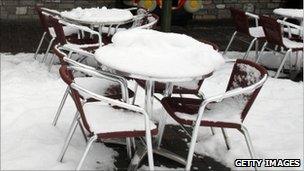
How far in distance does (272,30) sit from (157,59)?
9.66 feet

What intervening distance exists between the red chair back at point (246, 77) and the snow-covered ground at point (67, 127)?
577 millimetres

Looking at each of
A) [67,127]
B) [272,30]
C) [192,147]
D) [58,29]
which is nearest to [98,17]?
[58,29]

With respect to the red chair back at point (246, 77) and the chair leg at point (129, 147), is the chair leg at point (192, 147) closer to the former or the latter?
the red chair back at point (246, 77)

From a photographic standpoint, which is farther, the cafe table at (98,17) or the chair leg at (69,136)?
the cafe table at (98,17)

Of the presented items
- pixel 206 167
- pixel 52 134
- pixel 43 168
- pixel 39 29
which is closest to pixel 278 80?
pixel 206 167

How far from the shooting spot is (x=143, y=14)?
18.8 ft

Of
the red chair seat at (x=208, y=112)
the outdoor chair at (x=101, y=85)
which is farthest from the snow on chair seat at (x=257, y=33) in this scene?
the outdoor chair at (x=101, y=85)

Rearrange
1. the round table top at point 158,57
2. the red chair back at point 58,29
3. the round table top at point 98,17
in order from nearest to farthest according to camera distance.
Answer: the round table top at point 158,57
the red chair back at point 58,29
the round table top at point 98,17

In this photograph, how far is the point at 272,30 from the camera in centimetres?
552

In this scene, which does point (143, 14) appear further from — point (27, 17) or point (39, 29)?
point (27, 17)

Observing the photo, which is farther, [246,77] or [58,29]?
Answer: [58,29]

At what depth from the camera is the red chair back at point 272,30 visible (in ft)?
17.5

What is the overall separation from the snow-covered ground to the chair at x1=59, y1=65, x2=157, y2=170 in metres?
0.49

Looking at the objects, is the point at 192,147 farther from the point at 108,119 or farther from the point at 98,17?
the point at 98,17
